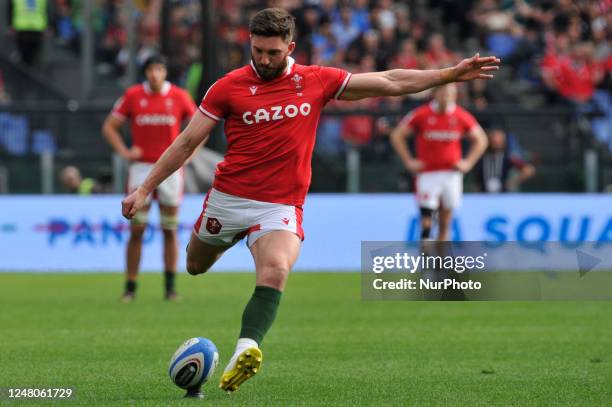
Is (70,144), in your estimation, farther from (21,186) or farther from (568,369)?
(568,369)

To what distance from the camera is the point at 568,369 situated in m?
9.12

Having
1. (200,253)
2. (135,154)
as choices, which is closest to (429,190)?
(135,154)

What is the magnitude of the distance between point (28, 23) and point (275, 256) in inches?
688

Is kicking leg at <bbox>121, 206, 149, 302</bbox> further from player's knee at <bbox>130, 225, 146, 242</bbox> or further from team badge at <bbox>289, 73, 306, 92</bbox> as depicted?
team badge at <bbox>289, 73, 306, 92</bbox>

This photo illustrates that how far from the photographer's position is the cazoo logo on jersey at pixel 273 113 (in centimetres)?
830

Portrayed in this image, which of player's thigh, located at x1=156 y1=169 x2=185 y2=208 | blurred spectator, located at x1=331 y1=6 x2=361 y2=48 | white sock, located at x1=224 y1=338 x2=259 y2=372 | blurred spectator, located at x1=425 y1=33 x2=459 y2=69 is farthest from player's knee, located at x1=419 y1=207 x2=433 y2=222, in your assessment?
white sock, located at x1=224 y1=338 x2=259 y2=372

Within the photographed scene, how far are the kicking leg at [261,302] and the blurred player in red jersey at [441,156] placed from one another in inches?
353

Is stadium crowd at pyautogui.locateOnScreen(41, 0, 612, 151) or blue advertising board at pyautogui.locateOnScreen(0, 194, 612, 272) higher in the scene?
stadium crowd at pyautogui.locateOnScreen(41, 0, 612, 151)

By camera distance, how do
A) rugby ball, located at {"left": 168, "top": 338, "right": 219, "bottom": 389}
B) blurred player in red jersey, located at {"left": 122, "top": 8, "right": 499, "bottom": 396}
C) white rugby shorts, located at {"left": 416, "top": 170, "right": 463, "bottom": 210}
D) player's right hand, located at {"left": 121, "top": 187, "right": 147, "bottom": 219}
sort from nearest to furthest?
1. rugby ball, located at {"left": 168, "top": 338, "right": 219, "bottom": 389}
2. player's right hand, located at {"left": 121, "top": 187, "right": 147, "bottom": 219}
3. blurred player in red jersey, located at {"left": 122, "top": 8, "right": 499, "bottom": 396}
4. white rugby shorts, located at {"left": 416, "top": 170, "right": 463, "bottom": 210}

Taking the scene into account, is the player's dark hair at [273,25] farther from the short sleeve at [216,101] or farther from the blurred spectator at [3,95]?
the blurred spectator at [3,95]

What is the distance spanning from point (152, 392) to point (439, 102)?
9.82 metres

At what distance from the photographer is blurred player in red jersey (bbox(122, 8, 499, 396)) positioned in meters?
8.20

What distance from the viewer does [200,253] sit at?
8.80 meters

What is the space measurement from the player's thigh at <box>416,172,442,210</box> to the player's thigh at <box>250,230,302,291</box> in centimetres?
889
